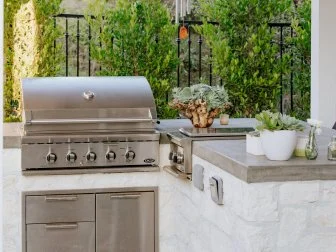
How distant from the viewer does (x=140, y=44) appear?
6848mm

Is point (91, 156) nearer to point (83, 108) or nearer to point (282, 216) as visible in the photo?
point (83, 108)

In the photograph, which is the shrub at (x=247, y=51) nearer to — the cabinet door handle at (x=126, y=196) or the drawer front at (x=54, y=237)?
the cabinet door handle at (x=126, y=196)

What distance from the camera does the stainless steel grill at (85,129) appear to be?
14.2ft

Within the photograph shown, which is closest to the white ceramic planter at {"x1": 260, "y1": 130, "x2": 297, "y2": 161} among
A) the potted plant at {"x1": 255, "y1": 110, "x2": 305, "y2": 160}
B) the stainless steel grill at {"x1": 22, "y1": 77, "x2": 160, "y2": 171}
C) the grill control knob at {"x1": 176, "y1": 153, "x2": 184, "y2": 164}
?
the potted plant at {"x1": 255, "y1": 110, "x2": 305, "y2": 160}

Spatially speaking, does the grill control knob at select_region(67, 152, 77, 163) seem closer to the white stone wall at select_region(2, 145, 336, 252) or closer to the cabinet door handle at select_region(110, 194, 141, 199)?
the white stone wall at select_region(2, 145, 336, 252)

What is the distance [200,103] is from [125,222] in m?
0.87

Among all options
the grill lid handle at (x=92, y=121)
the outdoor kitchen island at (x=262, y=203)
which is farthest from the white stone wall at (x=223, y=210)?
the grill lid handle at (x=92, y=121)

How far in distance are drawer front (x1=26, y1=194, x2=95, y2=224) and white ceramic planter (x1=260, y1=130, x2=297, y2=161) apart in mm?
1625

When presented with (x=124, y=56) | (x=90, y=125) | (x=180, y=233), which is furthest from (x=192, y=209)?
(x=124, y=56)

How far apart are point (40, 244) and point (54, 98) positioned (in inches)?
35.5

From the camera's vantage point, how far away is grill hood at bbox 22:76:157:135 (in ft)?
14.4

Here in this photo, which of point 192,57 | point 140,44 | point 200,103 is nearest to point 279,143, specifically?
point 200,103

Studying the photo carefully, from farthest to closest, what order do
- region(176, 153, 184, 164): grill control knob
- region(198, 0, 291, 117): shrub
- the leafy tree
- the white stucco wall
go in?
the leafy tree, region(198, 0, 291, 117): shrub, the white stucco wall, region(176, 153, 184, 164): grill control knob

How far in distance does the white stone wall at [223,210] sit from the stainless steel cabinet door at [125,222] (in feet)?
0.23
